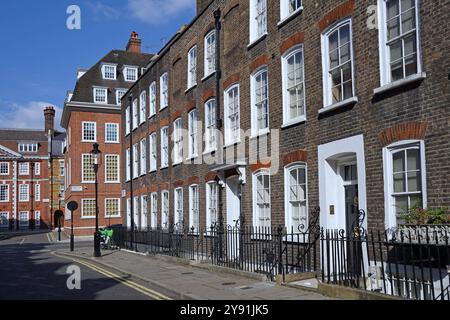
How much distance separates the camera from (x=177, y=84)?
77.9 ft

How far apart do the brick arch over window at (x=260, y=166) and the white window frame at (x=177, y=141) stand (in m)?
7.46

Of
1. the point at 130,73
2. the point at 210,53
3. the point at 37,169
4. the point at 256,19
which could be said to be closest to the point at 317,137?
the point at 256,19

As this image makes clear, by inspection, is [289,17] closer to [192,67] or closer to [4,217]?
[192,67]

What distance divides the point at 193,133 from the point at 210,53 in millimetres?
3521

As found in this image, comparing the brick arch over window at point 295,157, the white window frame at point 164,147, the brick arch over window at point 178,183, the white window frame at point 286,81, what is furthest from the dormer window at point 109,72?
the brick arch over window at point 295,157

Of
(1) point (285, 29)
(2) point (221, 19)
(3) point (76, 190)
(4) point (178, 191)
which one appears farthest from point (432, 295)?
(3) point (76, 190)

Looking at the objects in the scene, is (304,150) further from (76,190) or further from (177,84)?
(76,190)

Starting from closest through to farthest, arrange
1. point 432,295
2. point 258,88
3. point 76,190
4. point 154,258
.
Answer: point 432,295, point 258,88, point 154,258, point 76,190

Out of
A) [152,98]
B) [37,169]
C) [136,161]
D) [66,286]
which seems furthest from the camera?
[37,169]

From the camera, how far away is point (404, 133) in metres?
9.77

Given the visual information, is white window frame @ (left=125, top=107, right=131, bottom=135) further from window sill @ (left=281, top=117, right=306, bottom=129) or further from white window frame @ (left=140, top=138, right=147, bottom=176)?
window sill @ (left=281, top=117, right=306, bottom=129)

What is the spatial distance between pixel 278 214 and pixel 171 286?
12.3ft

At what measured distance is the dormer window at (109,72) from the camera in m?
53.1

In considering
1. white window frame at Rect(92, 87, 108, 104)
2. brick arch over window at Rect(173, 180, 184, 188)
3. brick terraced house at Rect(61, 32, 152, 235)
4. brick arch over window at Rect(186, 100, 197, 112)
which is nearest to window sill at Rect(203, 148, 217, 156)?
brick arch over window at Rect(186, 100, 197, 112)
